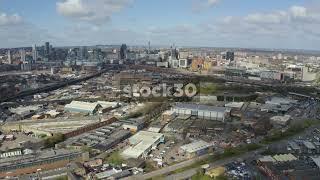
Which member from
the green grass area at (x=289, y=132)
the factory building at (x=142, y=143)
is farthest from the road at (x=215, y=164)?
the factory building at (x=142, y=143)

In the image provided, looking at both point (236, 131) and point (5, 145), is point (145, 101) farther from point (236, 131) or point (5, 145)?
point (5, 145)

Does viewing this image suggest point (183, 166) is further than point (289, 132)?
No

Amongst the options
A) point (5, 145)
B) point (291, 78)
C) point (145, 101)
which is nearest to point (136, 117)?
point (145, 101)

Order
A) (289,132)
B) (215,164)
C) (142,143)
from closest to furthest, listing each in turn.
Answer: (215,164) → (142,143) → (289,132)

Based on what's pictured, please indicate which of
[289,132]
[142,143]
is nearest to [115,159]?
[142,143]

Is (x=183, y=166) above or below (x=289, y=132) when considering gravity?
below

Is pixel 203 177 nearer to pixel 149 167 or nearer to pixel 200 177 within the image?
pixel 200 177

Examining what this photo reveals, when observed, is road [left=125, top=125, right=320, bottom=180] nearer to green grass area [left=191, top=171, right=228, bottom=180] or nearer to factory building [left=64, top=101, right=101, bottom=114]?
green grass area [left=191, top=171, right=228, bottom=180]

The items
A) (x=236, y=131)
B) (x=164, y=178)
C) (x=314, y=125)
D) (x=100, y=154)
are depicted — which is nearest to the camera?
(x=164, y=178)
